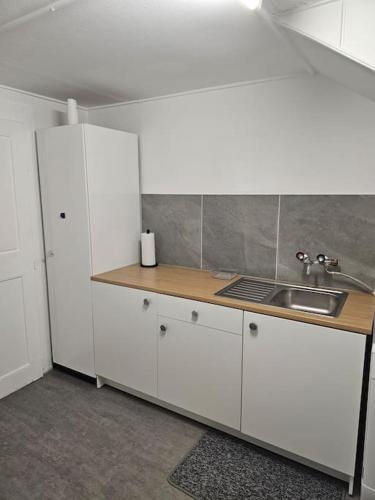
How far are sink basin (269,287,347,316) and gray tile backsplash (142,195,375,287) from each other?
0.12 m

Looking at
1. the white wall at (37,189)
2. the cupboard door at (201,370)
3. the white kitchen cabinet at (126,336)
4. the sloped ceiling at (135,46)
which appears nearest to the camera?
the sloped ceiling at (135,46)

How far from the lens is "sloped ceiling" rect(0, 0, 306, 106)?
4.49ft

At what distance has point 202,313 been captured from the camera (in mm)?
1983

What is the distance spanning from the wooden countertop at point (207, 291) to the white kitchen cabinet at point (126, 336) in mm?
90

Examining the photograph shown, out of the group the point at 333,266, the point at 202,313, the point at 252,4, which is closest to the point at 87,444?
the point at 202,313

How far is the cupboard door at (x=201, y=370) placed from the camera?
1.94 m

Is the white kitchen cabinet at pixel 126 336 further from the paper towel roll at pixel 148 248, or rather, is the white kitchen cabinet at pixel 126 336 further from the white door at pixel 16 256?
the white door at pixel 16 256

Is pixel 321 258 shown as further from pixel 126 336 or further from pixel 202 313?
pixel 126 336

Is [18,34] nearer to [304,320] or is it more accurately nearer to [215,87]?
[215,87]

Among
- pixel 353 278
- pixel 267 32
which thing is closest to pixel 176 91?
pixel 267 32

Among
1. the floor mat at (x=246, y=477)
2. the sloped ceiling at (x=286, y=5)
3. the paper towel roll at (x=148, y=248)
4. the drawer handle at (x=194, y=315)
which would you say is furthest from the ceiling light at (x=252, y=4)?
the floor mat at (x=246, y=477)

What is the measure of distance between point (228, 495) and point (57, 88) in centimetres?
Result: 278

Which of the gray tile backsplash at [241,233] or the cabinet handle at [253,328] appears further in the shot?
the gray tile backsplash at [241,233]

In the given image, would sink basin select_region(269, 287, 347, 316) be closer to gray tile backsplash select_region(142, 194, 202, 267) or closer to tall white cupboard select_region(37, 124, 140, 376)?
gray tile backsplash select_region(142, 194, 202, 267)
